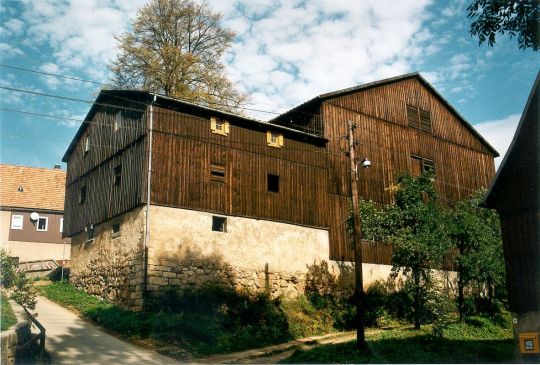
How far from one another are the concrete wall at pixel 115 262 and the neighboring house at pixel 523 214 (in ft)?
44.0

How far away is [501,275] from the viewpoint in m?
26.0

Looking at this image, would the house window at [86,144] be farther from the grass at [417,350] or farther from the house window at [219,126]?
the grass at [417,350]

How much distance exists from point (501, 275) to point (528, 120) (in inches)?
534

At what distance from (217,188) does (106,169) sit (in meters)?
6.64

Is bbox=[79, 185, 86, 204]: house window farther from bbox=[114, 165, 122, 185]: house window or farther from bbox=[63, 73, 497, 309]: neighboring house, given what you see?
bbox=[114, 165, 122, 185]: house window

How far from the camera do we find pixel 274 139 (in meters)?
25.5

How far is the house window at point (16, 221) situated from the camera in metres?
39.2

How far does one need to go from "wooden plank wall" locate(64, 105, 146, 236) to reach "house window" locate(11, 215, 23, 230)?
10999 millimetres

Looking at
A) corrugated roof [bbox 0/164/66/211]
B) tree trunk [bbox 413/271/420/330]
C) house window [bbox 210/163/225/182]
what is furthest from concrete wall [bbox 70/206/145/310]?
corrugated roof [bbox 0/164/66/211]

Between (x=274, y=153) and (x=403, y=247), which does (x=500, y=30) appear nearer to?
(x=403, y=247)

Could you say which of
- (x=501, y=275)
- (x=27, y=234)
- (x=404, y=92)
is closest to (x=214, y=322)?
(x=501, y=275)

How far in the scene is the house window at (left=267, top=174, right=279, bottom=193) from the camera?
24844 mm

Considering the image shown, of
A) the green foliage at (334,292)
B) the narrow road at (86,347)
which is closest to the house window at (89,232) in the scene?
the narrow road at (86,347)

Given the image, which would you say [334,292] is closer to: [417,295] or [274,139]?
[417,295]
